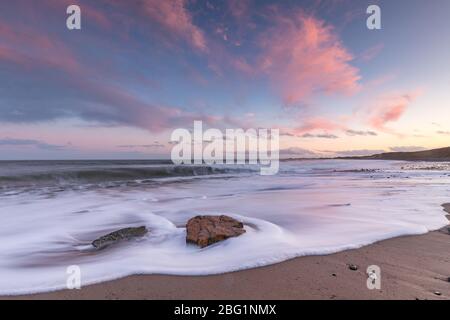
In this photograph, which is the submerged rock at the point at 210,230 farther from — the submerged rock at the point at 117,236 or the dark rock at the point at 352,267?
the dark rock at the point at 352,267

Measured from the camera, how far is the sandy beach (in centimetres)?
246

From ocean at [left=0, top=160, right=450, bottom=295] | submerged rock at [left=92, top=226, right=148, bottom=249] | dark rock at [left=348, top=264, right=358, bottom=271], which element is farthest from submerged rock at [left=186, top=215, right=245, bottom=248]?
dark rock at [left=348, top=264, right=358, bottom=271]

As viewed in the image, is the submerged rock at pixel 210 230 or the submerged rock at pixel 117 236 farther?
the submerged rock at pixel 117 236

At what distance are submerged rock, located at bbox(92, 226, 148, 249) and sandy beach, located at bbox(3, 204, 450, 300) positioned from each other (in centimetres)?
138

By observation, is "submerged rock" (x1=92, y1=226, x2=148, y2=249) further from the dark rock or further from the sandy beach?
the dark rock

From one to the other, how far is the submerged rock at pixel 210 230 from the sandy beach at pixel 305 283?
971 millimetres

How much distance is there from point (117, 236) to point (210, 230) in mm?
1462

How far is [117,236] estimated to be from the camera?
14.0 feet

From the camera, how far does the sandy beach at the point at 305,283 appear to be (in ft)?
8.08

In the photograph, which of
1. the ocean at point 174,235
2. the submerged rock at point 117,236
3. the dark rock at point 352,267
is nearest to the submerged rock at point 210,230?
the ocean at point 174,235

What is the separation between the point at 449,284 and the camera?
2588 millimetres

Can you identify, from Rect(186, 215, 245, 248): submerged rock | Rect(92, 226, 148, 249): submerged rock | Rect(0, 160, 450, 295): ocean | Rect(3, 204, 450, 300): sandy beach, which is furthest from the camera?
Rect(92, 226, 148, 249): submerged rock
